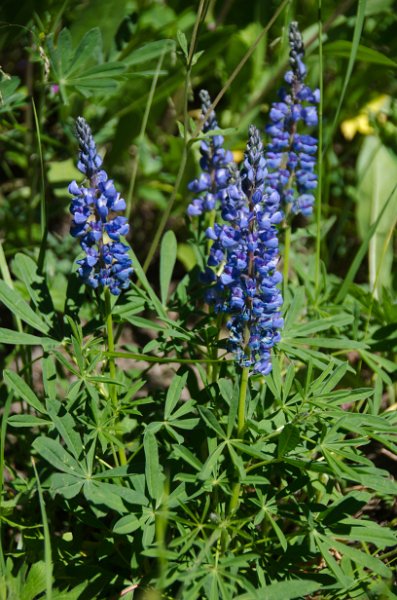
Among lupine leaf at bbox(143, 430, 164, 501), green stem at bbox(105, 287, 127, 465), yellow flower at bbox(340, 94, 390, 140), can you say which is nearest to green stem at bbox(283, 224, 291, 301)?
green stem at bbox(105, 287, 127, 465)

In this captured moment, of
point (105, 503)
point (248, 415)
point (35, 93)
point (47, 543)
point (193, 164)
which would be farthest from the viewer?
point (35, 93)

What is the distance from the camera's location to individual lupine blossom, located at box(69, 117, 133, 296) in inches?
78.7

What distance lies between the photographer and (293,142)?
2504 mm

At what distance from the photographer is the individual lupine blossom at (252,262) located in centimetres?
191

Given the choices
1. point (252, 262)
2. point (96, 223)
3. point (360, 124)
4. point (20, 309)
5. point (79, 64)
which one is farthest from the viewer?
point (360, 124)

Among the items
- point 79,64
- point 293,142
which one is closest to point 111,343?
point 293,142

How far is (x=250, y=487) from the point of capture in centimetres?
241

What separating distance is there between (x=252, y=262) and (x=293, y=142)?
743mm

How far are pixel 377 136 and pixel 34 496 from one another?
2.71 m

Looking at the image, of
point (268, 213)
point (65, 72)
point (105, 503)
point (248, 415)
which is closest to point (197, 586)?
point (105, 503)

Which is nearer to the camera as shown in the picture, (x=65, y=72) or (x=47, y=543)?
(x=47, y=543)

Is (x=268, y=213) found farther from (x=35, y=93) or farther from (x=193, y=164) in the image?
(x=35, y=93)

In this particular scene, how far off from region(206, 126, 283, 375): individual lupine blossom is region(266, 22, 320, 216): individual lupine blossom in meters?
0.50

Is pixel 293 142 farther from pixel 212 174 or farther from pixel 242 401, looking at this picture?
pixel 242 401
